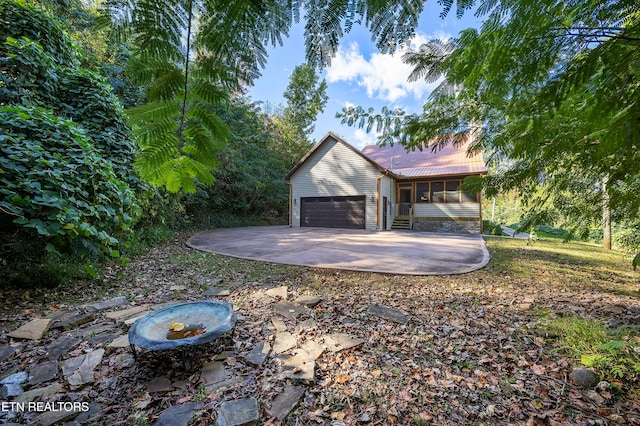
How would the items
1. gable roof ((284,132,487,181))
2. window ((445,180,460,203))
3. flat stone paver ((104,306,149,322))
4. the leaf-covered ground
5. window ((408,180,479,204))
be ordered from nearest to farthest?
the leaf-covered ground < flat stone paver ((104,306,149,322)) < gable roof ((284,132,487,181)) < window ((408,180,479,204)) < window ((445,180,460,203))

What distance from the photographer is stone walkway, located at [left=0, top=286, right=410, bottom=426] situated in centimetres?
167

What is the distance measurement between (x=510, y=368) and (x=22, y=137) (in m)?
5.79

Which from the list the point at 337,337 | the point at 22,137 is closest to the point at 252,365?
the point at 337,337

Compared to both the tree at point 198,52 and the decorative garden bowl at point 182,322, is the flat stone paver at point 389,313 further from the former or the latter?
the tree at point 198,52

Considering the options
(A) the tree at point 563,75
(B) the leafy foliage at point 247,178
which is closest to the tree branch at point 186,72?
(A) the tree at point 563,75

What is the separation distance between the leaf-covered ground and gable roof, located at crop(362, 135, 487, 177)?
29.7ft

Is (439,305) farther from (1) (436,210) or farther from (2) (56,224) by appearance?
(1) (436,210)

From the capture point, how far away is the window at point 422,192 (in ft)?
46.6

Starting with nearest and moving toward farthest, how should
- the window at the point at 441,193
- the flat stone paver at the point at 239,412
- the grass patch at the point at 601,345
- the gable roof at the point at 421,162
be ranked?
the flat stone paver at the point at 239,412
the grass patch at the point at 601,345
the gable roof at the point at 421,162
the window at the point at 441,193

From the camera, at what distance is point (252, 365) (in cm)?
215

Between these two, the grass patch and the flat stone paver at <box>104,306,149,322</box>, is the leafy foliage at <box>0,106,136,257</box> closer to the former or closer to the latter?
the flat stone paver at <box>104,306,149,322</box>

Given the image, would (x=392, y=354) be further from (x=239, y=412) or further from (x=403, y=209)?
(x=403, y=209)

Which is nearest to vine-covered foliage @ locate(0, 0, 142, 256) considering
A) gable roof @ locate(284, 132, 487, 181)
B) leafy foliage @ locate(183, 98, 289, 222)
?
leafy foliage @ locate(183, 98, 289, 222)

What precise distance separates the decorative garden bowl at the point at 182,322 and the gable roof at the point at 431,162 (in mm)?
10625
